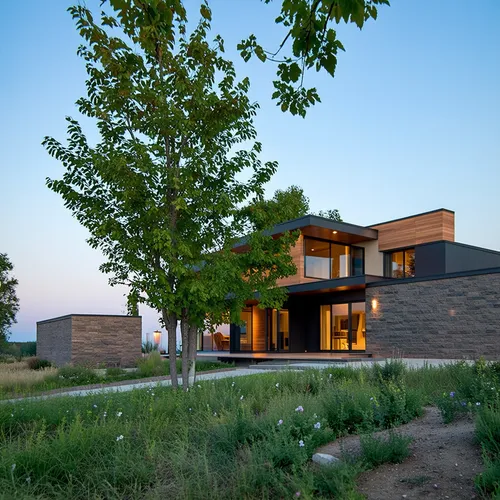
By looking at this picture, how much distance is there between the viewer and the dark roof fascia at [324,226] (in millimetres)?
19438

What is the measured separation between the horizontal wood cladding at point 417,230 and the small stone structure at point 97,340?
11.2 m

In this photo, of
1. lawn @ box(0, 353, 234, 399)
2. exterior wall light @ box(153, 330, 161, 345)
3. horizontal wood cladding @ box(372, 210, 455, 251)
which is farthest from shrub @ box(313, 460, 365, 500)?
exterior wall light @ box(153, 330, 161, 345)

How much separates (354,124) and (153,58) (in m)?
8.51

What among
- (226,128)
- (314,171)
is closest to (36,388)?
(226,128)

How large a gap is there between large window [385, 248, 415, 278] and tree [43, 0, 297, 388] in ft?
51.7

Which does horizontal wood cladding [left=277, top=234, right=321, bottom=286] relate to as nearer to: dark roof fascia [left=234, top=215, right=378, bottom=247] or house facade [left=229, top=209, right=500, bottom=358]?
house facade [left=229, top=209, right=500, bottom=358]

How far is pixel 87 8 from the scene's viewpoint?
20.6ft

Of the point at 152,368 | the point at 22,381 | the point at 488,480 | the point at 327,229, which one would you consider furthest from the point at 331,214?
the point at 488,480

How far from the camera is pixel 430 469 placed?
3.61 meters

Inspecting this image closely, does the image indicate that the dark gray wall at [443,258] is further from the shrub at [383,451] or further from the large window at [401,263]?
the shrub at [383,451]

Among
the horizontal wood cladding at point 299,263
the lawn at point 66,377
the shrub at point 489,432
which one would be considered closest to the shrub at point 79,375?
the lawn at point 66,377

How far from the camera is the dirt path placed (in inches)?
129

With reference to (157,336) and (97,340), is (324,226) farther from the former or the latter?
(157,336)

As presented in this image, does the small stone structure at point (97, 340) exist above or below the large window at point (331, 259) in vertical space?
below
